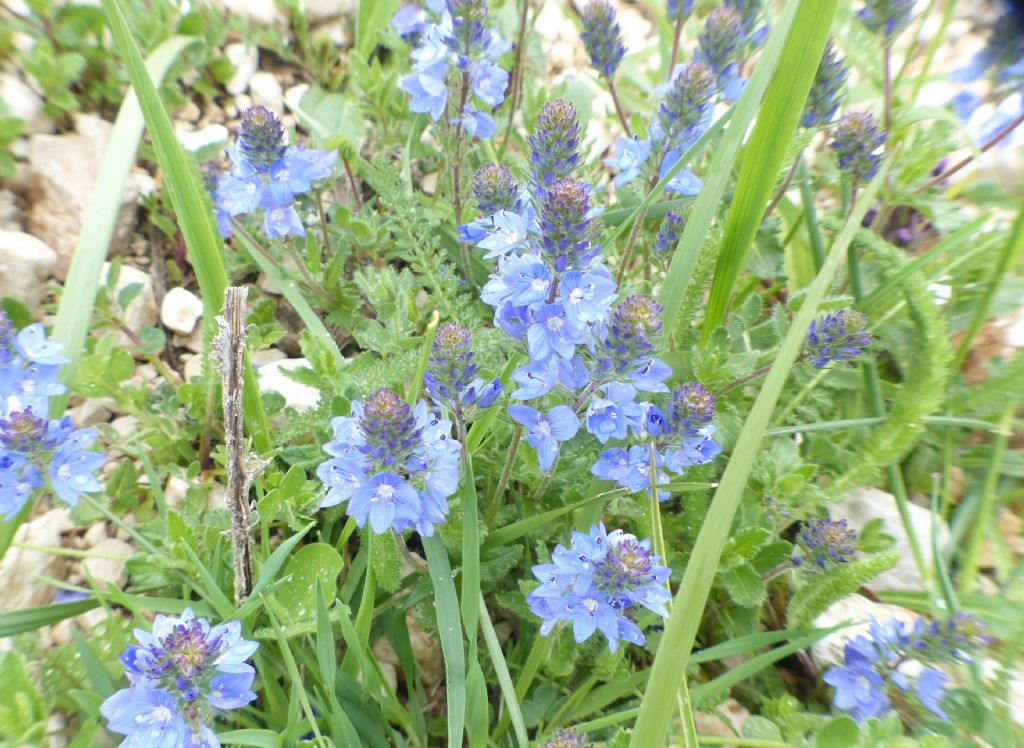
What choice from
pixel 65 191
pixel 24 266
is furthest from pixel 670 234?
pixel 65 191

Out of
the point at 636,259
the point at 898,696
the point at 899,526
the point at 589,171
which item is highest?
the point at 589,171

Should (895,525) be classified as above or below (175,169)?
below

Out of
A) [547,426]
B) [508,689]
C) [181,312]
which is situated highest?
[181,312]

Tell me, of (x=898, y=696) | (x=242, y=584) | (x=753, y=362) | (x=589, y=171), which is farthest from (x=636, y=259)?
(x=242, y=584)

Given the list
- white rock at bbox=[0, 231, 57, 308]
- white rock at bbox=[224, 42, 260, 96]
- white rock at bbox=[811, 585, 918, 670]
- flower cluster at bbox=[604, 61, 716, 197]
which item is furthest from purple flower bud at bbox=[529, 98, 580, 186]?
white rock at bbox=[224, 42, 260, 96]

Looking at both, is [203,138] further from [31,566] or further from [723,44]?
[723,44]

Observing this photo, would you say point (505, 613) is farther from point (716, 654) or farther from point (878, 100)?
point (878, 100)

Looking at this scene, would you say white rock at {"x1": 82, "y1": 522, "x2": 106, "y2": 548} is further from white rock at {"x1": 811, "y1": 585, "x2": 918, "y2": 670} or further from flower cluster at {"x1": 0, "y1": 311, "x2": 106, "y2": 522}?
white rock at {"x1": 811, "y1": 585, "x2": 918, "y2": 670}
